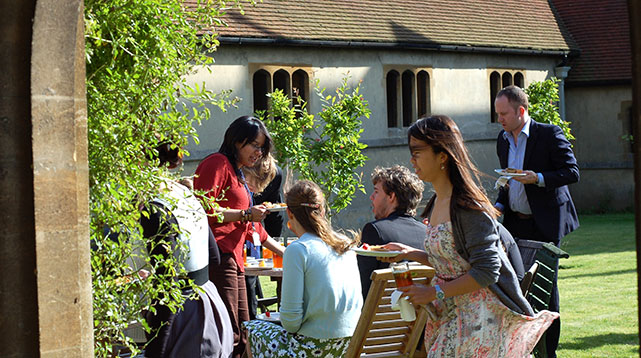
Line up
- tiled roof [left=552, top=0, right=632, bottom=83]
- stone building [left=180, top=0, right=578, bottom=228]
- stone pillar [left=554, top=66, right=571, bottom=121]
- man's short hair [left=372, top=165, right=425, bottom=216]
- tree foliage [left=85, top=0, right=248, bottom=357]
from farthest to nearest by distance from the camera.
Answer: tiled roof [left=552, top=0, right=632, bottom=83] < stone pillar [left=554, top=66, right=571, bottom=121] < stone building [left=180, top=0, right=578, bottom=228] < man's short hair [left=372, top=165, right=425, bottom=216] < tree foliage [left=85, top=0, right=248, bottom=357]

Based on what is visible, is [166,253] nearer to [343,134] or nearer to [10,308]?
[10,308]

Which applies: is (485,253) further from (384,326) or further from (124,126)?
(124,126)

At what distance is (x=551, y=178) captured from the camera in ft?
21.8

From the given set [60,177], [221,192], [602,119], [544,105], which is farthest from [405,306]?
[602,119]

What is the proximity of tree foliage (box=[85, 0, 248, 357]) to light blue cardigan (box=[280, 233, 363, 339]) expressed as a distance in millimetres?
1039

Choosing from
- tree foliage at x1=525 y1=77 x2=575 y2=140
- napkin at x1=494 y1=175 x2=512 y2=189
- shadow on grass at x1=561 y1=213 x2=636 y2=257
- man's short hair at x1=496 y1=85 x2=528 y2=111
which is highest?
tree foliage at x1=525 y1=77 x2=575 y2=140

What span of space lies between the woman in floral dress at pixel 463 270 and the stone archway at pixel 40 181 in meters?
1.43

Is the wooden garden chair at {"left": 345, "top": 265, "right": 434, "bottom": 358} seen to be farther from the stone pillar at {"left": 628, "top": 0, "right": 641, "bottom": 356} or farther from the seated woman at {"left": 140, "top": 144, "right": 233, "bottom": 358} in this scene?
the stone pillar at {"left": 628, "top": 0, "right": 641, "bottom": 356}

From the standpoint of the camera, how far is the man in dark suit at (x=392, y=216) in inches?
217

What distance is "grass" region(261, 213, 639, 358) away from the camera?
303 inches

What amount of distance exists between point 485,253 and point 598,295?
294 inches

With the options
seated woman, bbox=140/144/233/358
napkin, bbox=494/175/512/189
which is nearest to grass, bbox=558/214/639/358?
napkin, bbox=494/175/512/189

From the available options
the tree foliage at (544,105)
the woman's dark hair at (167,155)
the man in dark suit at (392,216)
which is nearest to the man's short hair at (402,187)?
the man in dark suit at (392,216)

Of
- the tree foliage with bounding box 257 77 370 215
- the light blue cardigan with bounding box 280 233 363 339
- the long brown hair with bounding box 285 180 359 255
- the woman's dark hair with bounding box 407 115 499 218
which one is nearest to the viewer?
the woman's dark hair with bounding box 407 115 499 218
